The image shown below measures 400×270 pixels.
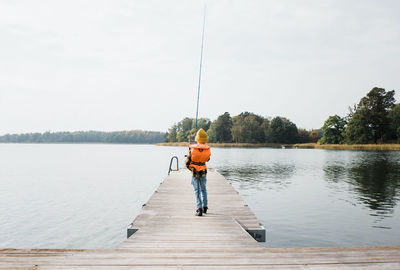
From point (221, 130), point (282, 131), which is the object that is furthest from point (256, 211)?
point (221, 130)

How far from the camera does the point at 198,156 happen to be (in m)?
6.71

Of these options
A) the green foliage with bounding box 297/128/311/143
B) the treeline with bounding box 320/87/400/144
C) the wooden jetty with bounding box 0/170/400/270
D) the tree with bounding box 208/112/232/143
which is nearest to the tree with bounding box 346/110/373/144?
the treeline with bounding box 320/87/400/144

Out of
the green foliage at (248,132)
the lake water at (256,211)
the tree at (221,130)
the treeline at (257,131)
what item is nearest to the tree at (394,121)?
the treeline at (257,131)

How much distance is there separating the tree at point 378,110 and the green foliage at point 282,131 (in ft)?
87.3

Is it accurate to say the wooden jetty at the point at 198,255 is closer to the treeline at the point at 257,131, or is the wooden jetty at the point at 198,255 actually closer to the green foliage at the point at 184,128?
the treeline at the point at 257,131

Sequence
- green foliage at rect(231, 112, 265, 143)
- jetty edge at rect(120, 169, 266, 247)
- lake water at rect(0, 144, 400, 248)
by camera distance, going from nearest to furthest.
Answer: jetty edge at rect(120, 169, 266, 247) < lake water at rect(0, 144, 400, 248) < green foliage at rect(231, 112, 265, 143)

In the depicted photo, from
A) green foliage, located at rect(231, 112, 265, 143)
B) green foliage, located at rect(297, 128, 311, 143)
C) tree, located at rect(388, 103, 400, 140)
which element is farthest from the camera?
green foliage, located at rect(297, 128, 311, 143)

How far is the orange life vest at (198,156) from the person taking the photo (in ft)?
21.9

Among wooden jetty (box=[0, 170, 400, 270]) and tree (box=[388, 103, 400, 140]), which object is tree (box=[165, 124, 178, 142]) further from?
wooden jetty (box=[0, 170, 400, 270])

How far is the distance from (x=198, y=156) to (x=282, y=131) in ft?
302

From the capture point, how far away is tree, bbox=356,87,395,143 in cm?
6906

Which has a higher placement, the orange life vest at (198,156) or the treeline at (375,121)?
the treeline at (375,121)

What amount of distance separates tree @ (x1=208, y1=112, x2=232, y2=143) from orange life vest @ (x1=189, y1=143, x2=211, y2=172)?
94.7 meters

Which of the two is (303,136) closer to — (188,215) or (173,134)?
(173,134)
